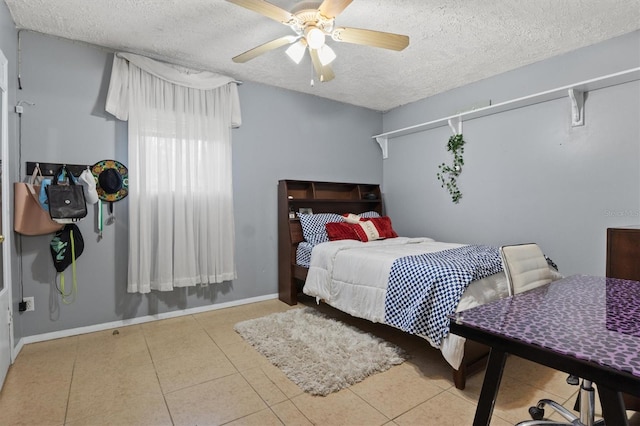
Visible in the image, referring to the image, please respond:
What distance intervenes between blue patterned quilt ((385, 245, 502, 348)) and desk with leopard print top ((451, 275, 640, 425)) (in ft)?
2.32

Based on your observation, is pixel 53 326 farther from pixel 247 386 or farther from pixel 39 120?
pixel 247 386

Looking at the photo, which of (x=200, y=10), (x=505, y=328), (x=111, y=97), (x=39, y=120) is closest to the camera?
(x=505, y=328)

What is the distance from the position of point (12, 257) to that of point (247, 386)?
1970 mm

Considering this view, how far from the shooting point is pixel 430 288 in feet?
7.09

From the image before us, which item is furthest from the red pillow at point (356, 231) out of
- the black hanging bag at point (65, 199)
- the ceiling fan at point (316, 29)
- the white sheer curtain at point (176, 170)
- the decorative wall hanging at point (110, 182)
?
the black hanging bag at point (65, 199)

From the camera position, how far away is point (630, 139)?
8.87 ft

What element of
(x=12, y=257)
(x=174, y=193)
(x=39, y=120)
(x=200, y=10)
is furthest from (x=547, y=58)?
(x=12, y=257)

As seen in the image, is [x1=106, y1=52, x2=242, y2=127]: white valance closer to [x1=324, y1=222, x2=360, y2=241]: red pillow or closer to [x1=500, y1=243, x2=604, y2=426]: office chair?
[x1=324, y1=222, x2=360, y2=241]: red pillow

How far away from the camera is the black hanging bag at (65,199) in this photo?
2.49m

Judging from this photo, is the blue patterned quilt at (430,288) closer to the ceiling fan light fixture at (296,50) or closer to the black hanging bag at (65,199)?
the ceiling fan light fixture at (296,50)

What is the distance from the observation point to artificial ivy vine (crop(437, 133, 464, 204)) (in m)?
3.90

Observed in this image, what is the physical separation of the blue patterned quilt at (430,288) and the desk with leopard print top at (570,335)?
708mm

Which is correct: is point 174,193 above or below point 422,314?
above

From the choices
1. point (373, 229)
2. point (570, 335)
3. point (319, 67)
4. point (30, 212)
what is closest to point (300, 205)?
point (373, 229)
